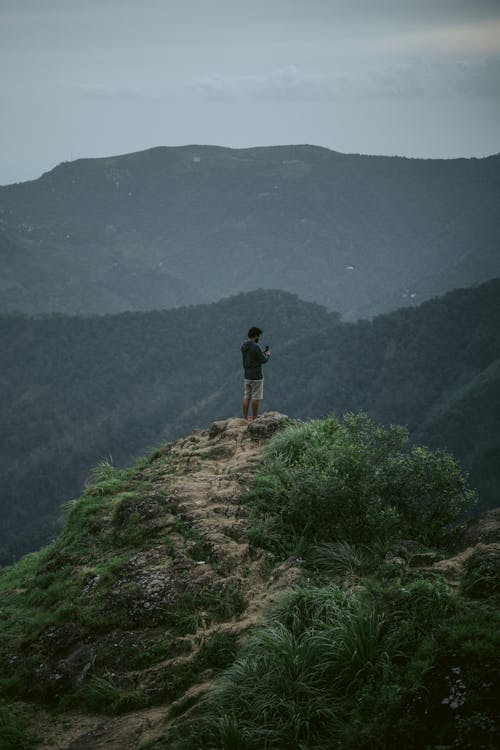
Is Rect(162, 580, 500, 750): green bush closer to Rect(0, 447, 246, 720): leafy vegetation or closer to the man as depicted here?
Rect(0, 447, 246, 720): leafy vegetation

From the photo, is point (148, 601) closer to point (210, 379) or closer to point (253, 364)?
point (253, 364)

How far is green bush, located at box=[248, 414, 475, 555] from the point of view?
7133 millimetres

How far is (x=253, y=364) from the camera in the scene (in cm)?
1063

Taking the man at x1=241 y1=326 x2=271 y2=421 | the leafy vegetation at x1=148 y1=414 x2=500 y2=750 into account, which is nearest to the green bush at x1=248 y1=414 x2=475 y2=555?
the leafy vegetation at x1=148 y1=414 x2=500 y2=750

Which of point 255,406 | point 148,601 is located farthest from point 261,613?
point 255,406

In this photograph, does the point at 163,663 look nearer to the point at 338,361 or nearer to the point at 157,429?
the point at 338,361

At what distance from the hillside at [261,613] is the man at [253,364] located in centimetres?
174

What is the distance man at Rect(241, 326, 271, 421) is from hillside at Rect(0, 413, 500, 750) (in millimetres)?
1739

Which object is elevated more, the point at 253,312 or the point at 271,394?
the point at 253,312

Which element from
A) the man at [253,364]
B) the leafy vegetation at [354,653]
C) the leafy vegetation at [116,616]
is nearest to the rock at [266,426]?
the man at [253,364]

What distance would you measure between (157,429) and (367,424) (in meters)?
91.9

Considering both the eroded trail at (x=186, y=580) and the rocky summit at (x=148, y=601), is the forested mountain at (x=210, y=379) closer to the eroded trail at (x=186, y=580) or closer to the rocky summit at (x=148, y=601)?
the eroded trail at (x=186, y=580)

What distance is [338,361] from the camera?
A: 91500mm

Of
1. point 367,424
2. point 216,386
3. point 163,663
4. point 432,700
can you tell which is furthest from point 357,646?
point 216,386
